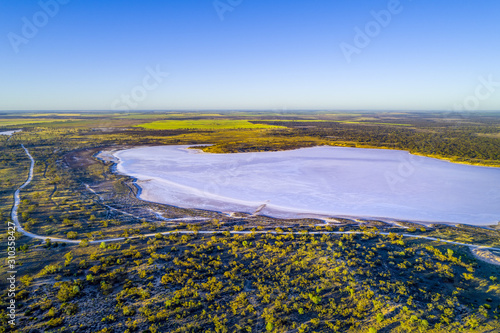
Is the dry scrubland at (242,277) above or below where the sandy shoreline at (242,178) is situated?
below

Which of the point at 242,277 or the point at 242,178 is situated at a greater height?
the point at 242,178

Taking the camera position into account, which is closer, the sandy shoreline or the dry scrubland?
the dry scrubland

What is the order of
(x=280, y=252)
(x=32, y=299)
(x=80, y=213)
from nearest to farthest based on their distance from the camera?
(x=32, y=299) < (x=280, y=252) < (x=80, y=213)

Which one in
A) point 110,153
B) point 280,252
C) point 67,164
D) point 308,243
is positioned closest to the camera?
point 280,252

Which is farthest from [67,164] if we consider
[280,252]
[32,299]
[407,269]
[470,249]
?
[470,249]

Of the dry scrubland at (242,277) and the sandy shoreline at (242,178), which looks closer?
the dry scrubland at (242,277)

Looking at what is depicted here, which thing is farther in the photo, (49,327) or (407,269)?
(407,269)

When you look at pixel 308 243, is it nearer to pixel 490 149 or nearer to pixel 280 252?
pixel 280 252

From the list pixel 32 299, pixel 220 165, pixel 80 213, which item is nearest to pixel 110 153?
pixel 220 165

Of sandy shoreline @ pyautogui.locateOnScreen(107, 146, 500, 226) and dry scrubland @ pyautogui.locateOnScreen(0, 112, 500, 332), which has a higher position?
sandy shoreline @ pyautogui.locateOnScreen(107, 146, 500, 226)

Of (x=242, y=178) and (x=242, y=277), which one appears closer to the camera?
(x=242, y=277)
